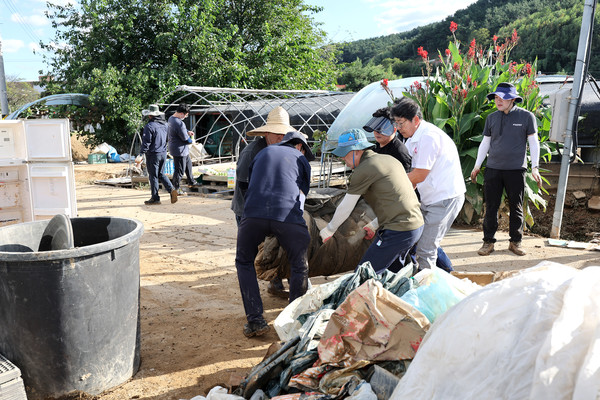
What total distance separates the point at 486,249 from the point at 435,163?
2492 mm

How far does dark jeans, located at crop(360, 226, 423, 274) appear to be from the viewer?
12.6ft

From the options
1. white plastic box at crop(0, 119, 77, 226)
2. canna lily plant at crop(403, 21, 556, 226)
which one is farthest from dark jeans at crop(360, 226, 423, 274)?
canna lily plant at crop(403, 21, 556, 226)

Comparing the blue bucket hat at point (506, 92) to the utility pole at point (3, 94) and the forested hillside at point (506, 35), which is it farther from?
the utility pole at point (3, 94)

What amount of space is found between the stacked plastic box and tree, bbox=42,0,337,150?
17.8m

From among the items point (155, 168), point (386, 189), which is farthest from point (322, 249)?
point (155, 168)

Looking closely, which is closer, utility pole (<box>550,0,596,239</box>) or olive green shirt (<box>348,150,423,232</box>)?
olive green shirt (<box>348,150,423,232</box>)

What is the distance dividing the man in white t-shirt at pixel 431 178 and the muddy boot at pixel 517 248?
2369mm

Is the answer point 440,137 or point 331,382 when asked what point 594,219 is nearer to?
point 440,137

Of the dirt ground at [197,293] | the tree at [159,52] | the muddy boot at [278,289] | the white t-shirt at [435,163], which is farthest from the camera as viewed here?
the tree at [159,52]

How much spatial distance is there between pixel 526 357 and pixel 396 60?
2404 inches

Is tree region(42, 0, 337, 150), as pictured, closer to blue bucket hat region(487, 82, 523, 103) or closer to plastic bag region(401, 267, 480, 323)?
blue bucket hat region(487, 82, 523, 103)

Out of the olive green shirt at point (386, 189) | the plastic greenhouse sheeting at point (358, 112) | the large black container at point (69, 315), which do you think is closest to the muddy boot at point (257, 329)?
the large black container at point (69, 315)

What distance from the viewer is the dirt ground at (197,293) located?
351cm

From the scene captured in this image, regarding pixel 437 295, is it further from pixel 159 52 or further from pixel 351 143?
pixel 159 52
